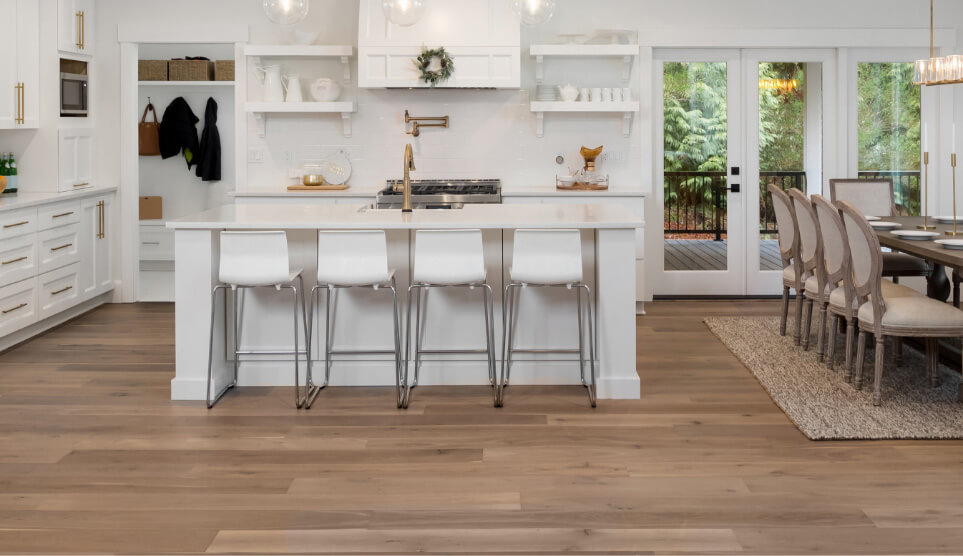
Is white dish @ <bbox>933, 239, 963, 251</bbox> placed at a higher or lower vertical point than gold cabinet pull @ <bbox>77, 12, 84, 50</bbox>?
lower

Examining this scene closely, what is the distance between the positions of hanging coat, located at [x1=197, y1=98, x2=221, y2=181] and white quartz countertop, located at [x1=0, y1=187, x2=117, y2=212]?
1.91m

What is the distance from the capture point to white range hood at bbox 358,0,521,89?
22.9ft

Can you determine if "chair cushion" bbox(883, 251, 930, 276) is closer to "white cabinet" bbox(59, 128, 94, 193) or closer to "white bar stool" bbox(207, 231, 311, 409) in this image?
"white bar stool" bbox(207, 231, 311, 409)

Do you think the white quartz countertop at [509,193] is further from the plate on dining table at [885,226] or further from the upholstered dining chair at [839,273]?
the upholstered dining chair at [839,273]

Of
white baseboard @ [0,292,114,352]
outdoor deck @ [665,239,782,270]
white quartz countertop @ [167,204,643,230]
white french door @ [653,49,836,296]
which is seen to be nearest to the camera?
white quartz countertop @ [167,204,643,230]

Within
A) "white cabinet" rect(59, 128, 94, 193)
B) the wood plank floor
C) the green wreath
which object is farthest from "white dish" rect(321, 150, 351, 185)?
the wood plank floor

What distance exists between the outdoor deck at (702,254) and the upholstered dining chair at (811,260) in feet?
6.79

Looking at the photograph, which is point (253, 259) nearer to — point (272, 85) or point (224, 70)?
point (272, 85)

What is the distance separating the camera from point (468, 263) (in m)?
4.53

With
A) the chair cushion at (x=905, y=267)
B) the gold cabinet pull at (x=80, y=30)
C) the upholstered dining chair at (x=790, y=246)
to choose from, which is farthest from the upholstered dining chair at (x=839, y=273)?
the gold cabinet pull at (x=80, y=30)

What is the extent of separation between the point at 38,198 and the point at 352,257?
2.76 meters

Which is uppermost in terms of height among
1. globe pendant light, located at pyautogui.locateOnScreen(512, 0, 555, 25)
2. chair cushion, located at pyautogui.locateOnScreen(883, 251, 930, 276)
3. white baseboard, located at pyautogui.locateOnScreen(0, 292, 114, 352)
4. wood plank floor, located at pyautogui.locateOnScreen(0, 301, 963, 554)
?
globe pendant light, located at pyautogui.locateOnScreen(512, 0, 555, 25)

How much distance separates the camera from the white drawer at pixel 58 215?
618 centimetres

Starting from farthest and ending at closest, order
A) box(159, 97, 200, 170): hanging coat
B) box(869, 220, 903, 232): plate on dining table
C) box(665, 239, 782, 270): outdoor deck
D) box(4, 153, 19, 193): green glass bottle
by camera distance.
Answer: box(159, 97, 200, 170): hanging coat
box(665, 239, 782, 270): outdoor deck
box(4, 153, 19, 193): green glass bottle
box(869, 220, 903, 232): plate on dining table
